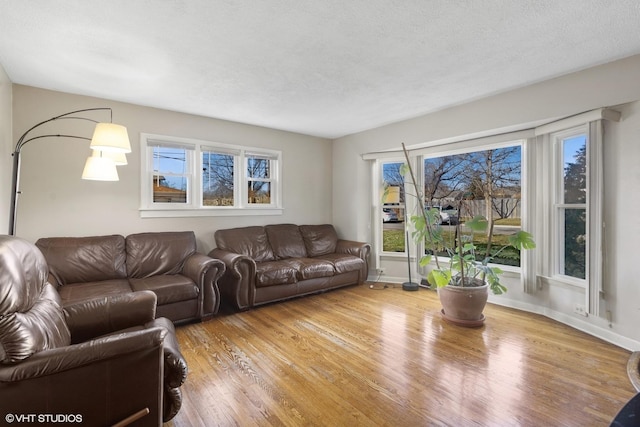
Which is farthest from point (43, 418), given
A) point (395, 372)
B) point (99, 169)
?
point (99, 169)

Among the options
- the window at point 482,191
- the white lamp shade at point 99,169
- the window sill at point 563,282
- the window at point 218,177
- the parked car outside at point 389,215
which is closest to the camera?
the white lamp shade at point 99,169

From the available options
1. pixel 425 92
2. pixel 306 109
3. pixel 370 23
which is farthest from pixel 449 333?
Result: pixel 306 109

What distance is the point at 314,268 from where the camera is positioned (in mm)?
3979

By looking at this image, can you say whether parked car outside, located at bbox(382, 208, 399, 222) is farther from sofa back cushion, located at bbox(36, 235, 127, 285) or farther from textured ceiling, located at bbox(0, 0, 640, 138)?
sofa back cushion, located at bbox(36, 235, 127, 285)

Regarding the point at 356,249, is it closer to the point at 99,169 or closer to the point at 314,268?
the point at 314,268

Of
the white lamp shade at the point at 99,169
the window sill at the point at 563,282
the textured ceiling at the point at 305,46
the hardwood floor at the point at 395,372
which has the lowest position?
the hardwood floor at the point at 395,372

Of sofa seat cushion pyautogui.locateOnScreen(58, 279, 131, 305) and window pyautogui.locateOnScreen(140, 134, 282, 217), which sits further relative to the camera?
window pyautogui.locateOnScreen(140, 134, 282, 217)

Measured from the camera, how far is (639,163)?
2479 millimetres

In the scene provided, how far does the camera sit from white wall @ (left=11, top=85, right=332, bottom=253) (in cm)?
309

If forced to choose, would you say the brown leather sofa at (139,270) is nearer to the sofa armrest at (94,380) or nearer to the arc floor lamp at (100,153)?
the arc floor lamp at (100,153)

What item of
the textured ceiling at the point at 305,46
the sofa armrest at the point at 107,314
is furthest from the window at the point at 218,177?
the sofa armrest at the point at 107,314

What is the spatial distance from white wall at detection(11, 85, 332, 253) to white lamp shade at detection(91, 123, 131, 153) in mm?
1484

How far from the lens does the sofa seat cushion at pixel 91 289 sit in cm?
252

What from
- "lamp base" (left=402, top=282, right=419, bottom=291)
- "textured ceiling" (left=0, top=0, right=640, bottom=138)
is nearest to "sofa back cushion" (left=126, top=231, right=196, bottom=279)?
"textured ceiling" (left=0, top=0, right=640, bottom=138)
